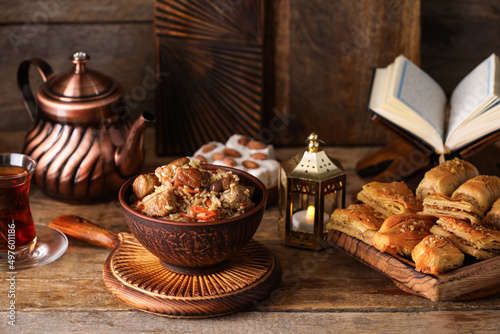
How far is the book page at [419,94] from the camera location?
135 cm

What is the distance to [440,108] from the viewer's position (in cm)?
143

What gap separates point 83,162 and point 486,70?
0.95 meters

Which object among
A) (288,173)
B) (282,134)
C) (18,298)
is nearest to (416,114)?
(288,173)

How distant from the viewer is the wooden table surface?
0.96 metres

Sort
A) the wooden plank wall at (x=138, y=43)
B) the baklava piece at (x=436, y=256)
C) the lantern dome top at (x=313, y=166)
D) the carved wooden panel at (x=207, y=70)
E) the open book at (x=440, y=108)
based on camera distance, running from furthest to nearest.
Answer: the wooden plank wall at (x=138, y=43) < the carved wooden panel at (x=207, y=70) < the open book at (x=440, y=108) < the lantern dome top at (x=313, y=166) < the baklava piece at (x=436, y=256)

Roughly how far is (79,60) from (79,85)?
56 mm

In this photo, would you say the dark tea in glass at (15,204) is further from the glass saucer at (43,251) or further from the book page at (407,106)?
the book page at (407,106)

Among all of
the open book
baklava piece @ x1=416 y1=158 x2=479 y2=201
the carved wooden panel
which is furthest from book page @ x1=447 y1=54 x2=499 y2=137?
the carved wooden panel

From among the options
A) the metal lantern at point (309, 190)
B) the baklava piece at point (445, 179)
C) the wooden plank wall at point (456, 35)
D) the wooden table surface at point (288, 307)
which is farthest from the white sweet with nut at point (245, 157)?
the wooden plank wall at point (456, 35)

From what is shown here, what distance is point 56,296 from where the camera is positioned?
41.1 inches

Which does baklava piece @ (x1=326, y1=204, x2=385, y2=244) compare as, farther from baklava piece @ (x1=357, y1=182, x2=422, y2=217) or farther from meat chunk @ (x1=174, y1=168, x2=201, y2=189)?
meat chunk @ (x1=174, y1=168, x2=201, y2=189)

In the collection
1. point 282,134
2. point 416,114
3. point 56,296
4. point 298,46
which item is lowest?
point 56,296

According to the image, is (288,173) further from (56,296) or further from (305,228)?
(56,296)

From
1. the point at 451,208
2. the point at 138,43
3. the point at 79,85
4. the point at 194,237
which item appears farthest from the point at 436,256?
the point at 138,43
